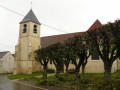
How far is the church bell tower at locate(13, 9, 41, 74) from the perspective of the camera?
25.4 metres

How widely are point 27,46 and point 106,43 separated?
19.8m

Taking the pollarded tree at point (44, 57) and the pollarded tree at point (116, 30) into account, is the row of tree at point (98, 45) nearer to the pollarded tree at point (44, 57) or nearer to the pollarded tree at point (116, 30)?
the pollarded tree at point (116, 30)

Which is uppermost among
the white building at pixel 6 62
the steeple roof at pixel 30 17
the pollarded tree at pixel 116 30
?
the steeple roof at pixel 30 17

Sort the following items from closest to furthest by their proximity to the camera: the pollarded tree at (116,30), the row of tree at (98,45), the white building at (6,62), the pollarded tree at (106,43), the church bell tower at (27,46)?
the pollarded tree at (116,30) < the row of tree at (98,45) < the pollarded tree at (106,43) < the church bell tower at (27,46) < the white building at (6,62)

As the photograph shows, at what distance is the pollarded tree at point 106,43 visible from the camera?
30.4 feet

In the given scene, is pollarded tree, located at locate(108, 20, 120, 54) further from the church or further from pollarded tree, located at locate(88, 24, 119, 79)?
the church

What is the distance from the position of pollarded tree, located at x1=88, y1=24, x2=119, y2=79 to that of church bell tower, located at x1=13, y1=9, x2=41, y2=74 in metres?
17.5

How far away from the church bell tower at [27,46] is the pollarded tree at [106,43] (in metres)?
17.5

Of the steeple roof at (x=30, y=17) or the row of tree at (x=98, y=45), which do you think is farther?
the steeple roof at (x=30, y=17)

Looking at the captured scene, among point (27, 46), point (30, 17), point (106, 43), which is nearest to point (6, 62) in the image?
point (27, 46)

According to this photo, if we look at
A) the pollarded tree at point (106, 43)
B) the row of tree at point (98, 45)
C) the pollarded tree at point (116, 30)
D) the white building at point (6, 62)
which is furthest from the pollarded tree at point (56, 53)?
the white building at point (6, 62)

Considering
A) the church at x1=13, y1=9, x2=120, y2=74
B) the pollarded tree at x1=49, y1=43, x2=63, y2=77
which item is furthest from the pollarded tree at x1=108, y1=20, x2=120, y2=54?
the church at x1=13, y1=9, x2=120, y2=74

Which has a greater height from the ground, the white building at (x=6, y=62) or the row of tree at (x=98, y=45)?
the row of tree at (x=98, y=45)

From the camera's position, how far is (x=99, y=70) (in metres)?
20.8
